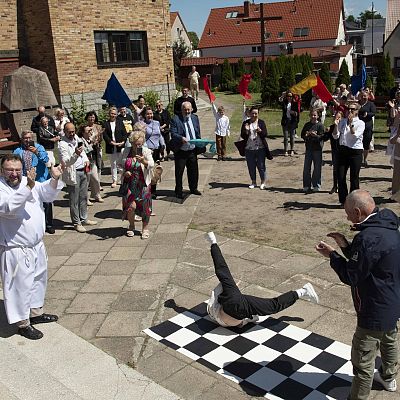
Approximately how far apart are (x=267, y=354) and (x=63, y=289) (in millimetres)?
2876

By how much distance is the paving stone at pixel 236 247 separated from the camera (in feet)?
23.2

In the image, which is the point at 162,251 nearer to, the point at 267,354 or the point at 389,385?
the point at 267,354

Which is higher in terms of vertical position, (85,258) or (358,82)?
(358,82)

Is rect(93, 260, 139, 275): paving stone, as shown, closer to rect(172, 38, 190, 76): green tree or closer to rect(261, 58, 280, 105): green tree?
rect(261, 58, 280, 105): green tree

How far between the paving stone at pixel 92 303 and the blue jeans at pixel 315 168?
211 inches

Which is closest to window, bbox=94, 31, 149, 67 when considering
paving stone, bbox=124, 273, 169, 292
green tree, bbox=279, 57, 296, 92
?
green tree, bbox=279, 57, 296, 92

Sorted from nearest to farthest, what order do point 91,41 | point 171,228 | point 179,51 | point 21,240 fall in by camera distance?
point 21,240
point 171,228
point 91,41
point 179,51

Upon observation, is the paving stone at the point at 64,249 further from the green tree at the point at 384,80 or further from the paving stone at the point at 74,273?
the green tree at the point at 384,80

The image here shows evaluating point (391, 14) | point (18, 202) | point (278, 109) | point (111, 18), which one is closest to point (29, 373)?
point (18, 202)

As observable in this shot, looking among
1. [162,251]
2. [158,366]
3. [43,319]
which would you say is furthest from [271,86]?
[158,366]

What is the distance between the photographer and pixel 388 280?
345 centimetres

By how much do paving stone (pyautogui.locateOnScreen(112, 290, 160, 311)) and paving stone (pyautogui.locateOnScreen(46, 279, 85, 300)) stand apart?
2.08ft

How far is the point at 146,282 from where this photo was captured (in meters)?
6.28

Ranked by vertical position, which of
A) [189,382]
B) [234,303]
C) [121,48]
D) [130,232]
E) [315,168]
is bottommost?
[189,382]
